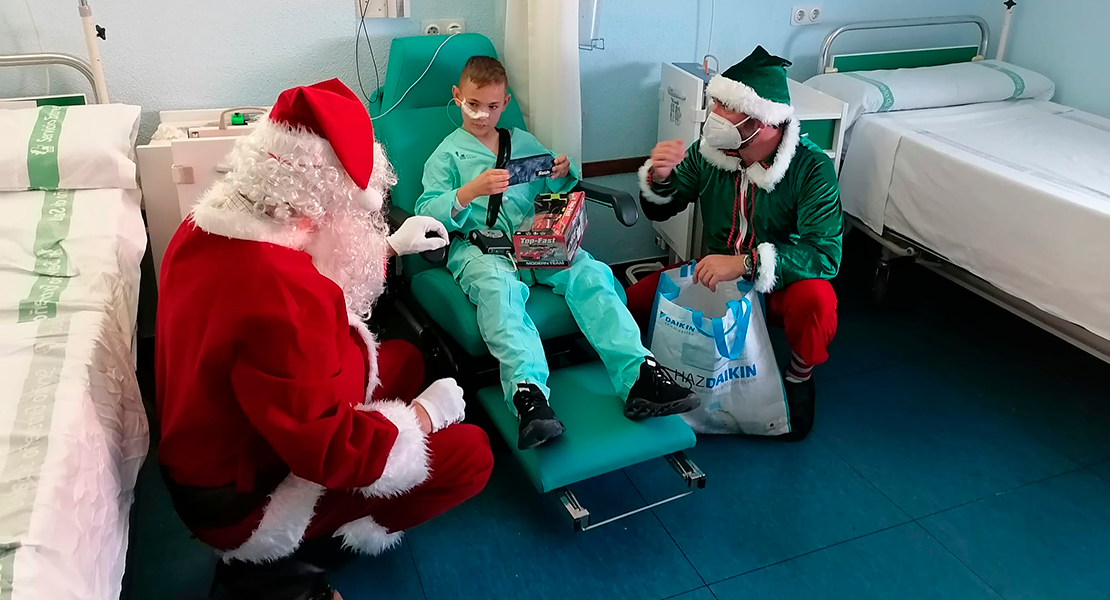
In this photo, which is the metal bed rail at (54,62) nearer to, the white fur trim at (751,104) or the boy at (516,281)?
the boy at (516,281)

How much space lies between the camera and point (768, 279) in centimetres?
228

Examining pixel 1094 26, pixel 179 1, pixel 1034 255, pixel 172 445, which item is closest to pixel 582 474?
pixel 172 445

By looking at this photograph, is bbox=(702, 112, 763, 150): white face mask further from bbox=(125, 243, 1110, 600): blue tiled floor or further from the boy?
bbox=(125, 243, 1110, 600): blue tiled floor

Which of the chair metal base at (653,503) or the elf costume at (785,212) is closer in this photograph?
the chair metal base at (653,503)

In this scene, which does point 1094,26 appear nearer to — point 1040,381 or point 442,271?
point 1040,381

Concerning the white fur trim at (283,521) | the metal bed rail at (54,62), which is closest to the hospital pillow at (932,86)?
the white fur trim at (283,521)

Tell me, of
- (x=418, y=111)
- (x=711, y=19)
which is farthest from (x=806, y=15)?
(x=418, y=111)

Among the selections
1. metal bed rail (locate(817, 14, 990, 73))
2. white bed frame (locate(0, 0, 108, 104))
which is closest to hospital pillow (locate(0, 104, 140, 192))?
white bed frame (locate(0, 0, 108, 104))

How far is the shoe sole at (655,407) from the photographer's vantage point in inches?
80.4

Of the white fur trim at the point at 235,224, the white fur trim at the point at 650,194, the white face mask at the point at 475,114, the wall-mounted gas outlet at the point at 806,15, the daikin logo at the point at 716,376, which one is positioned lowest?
the daikin logo at the point at 716,376

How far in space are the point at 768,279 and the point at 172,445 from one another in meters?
1.57

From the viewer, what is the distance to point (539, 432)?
1.92 meters

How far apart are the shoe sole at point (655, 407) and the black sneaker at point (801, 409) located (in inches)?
19.6

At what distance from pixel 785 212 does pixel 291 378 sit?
1583 mm
